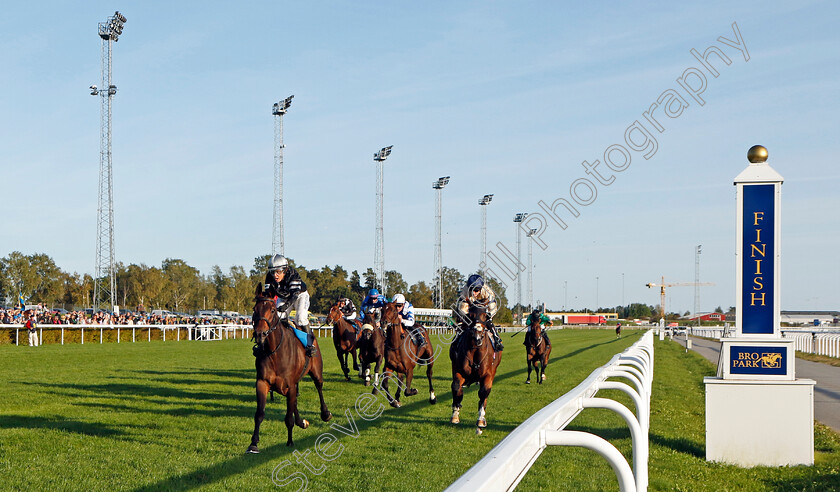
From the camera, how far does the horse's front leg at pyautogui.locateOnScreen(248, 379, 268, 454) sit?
308 inches

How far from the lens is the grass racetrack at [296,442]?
6.87 meters

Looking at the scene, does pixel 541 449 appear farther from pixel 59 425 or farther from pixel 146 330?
pixel 146 330

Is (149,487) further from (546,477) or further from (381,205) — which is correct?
(381,205)

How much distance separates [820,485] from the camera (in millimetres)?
7227

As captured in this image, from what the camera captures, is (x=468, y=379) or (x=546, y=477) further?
(x=468, y=379)

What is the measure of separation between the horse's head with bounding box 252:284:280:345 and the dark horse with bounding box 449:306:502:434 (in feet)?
8.47

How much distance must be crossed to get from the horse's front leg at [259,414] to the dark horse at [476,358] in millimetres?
2575

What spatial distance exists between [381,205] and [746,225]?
4736cm

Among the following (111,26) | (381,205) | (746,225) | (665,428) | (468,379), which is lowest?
(665,428)

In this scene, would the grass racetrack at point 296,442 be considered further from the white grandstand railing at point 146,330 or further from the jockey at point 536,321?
the white grandstand railing at point 146,330

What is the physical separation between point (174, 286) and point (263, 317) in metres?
84.4

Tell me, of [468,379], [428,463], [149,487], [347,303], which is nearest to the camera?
[149,487]

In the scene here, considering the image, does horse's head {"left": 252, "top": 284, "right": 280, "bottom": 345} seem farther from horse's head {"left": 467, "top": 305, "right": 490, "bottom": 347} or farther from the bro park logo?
the bro park logo

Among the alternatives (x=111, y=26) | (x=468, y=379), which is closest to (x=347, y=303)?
(x=468, y=379)
